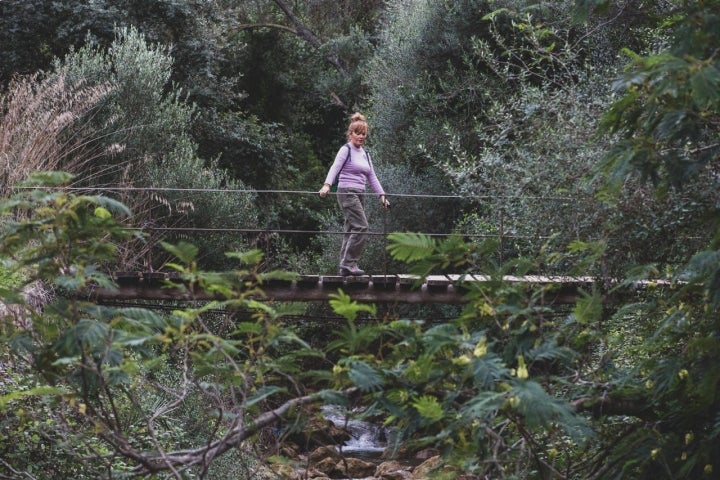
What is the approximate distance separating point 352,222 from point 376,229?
6564mm

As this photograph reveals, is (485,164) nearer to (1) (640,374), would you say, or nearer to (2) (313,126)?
(1) (640,374)

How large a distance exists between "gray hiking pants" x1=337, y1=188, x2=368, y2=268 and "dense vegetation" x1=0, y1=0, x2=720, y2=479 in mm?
765

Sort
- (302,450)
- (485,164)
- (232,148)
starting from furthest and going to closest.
A: (232,148) < (302,450) < (485,164)

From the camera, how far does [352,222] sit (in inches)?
393

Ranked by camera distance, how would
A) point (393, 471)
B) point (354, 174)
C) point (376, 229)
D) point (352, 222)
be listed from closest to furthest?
point (354, 174)
point (352, 222)
point (393, 471)
point (376, 229)

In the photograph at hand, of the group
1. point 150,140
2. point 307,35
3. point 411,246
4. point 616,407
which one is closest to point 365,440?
point 150,140

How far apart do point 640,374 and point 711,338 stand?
577mm

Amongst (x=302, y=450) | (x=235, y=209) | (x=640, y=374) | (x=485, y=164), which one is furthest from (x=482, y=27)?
(x=640, y=374)

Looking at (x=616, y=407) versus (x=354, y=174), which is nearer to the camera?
(x=616, y=407)

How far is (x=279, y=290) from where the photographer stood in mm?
10609

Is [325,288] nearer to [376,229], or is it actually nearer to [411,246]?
[376,229]

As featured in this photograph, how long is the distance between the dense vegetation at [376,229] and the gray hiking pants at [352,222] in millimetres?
765

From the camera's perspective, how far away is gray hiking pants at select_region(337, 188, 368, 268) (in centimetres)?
980

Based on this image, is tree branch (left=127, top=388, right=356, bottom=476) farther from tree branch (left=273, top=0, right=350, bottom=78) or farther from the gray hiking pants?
tree branch (left=273, top=0, right=350, bottom=78)
